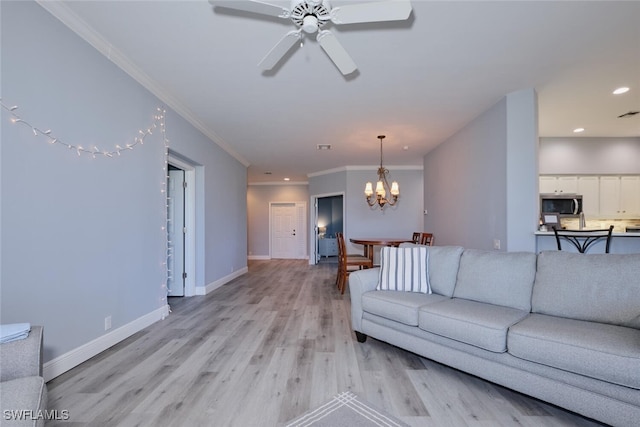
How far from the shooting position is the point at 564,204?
5340 millimetres

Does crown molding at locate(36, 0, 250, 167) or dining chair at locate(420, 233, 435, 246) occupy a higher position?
crown molding at locate(36, 0, 250, 167)

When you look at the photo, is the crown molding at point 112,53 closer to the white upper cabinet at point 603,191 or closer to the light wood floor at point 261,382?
the light wood floor at point 261,382

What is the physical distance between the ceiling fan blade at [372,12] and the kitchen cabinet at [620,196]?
595cm

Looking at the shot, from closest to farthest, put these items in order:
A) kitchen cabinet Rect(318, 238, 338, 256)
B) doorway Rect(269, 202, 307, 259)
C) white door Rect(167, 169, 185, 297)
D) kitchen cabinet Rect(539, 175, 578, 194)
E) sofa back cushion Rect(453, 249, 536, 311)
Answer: sofa back cushion Rect(453, 249, 536, 311)
white door Rect(167, 169, 185, 297)
kitchen cabinet Rect(539, 175, 578, 194)
doorway Rect(269, 202, 307, 259)
kitchen cabinet Rect(318, 238, 338, 256)

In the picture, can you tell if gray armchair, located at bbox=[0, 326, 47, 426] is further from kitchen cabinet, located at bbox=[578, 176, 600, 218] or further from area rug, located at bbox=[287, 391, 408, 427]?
kitchen cabinet, located at bbox=[578, 176, 600, 218]

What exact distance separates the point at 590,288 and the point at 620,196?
500 centimetres

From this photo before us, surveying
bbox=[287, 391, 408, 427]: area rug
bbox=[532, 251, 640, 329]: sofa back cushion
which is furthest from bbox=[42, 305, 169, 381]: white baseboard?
bbox=[532, 251, 640, 329]: sofa back cushion

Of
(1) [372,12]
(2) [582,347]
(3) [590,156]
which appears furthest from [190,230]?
(3) [590,156]

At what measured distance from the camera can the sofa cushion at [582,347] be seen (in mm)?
1457

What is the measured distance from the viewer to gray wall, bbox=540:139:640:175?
5383 millimetres

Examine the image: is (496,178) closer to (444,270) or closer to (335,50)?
(444,270)

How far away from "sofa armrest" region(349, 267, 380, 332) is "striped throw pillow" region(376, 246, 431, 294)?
8cm

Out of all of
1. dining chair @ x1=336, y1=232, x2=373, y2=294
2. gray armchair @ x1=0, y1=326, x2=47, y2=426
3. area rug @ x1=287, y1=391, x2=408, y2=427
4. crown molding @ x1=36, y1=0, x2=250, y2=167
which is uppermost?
crown molding @ x1=36, y1=0, x2=250, y2=167

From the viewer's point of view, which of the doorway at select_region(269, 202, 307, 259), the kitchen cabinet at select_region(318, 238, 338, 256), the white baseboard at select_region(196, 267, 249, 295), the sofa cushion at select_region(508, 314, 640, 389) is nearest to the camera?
the sofa cushion at select_region(508, 314, 640, 389)
